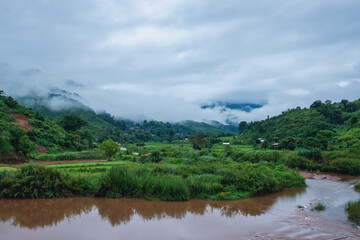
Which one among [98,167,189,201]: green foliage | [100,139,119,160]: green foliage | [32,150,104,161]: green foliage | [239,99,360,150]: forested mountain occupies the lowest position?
[98,167,189,201]: green foliage

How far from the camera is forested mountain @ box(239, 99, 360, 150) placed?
3065 cm

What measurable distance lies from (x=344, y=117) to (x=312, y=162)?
26.0 metres

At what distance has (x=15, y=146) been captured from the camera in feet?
89.6

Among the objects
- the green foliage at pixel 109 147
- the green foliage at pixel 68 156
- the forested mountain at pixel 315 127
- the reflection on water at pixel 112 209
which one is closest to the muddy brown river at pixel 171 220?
the reflection on water at pixel 112 209

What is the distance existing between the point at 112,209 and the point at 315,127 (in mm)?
39530

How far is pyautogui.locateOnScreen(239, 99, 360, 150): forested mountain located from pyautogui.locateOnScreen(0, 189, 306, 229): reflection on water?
22.5 meters

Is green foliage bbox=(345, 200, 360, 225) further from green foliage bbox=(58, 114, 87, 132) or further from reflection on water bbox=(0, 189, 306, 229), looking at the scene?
green foliage bbox=(58, 114, 87, 132)

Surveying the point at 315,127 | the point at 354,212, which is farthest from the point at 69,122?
the point at 354,212

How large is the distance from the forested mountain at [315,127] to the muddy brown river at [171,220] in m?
20.9

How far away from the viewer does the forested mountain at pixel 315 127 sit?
101 feet

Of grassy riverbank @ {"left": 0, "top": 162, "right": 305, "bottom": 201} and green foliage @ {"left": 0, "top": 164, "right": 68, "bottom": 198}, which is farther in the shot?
grassy riverbank @ {"left": 0, "top": 162, "right": 305, "bottom": 201}

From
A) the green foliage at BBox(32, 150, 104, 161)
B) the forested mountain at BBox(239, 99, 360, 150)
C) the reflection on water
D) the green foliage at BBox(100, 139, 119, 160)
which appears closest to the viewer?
the reflection on water

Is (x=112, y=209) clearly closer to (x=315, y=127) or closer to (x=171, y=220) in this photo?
(x=171, y=220)

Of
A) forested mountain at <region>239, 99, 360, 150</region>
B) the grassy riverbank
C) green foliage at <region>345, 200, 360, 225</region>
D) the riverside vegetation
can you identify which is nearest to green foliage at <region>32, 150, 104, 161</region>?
the riverside vegetation
